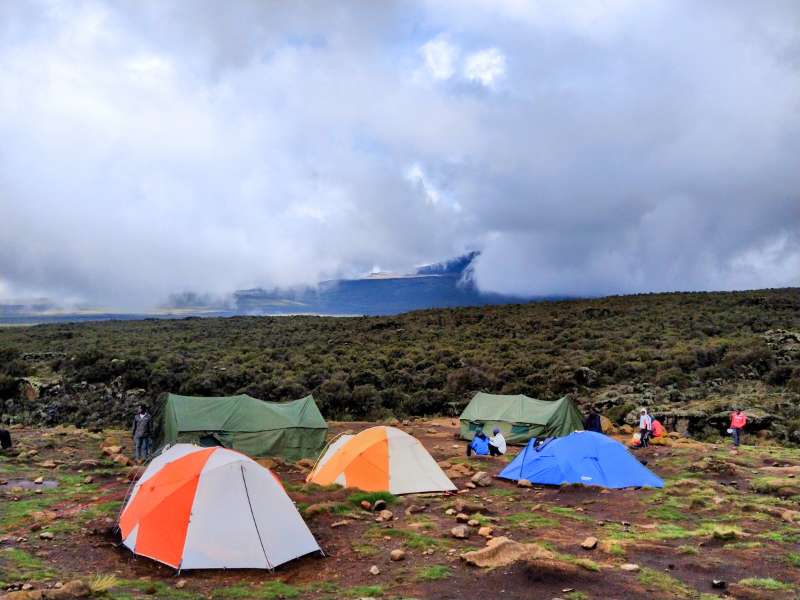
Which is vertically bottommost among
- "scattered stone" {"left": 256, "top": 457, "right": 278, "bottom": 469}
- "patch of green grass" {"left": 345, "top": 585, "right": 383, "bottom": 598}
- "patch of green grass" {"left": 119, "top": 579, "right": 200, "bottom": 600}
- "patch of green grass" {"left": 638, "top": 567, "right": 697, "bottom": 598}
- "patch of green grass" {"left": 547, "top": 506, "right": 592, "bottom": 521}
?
"scattered stone" {"left": 256, "top": 457, "right": 278, "bottom": 469}

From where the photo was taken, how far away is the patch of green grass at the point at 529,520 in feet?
39.5

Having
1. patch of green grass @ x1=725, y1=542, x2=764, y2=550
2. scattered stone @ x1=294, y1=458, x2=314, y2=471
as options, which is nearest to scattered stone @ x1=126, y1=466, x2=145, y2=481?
scattered stone @ x1=294, y1=458, x2=314, y2=471

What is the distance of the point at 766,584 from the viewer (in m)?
8.32

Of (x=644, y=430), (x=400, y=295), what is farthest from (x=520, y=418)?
(x=400, y=295)

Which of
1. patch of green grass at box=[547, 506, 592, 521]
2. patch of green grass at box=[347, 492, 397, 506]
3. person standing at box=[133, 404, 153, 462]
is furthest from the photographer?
person standing at box=[133, 404, 153, 462]

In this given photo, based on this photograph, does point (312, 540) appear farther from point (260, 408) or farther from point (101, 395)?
point (101, 395)

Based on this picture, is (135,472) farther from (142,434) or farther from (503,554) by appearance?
(503,554)

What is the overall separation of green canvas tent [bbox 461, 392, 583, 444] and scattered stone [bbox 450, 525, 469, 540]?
1182 cm

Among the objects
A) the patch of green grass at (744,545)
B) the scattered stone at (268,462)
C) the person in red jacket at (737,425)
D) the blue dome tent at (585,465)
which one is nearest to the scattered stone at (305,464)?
the scattered stone at (268,462)

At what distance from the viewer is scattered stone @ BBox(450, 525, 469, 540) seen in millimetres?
11039

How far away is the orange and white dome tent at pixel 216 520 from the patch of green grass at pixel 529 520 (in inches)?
160

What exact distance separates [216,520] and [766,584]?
8.05 metres

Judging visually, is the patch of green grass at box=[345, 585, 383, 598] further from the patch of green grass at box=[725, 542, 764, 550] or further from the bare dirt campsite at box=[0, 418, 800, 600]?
the patch of green grass at box=[725, 542, 764, 550]

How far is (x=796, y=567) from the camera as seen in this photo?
30.2 ft
